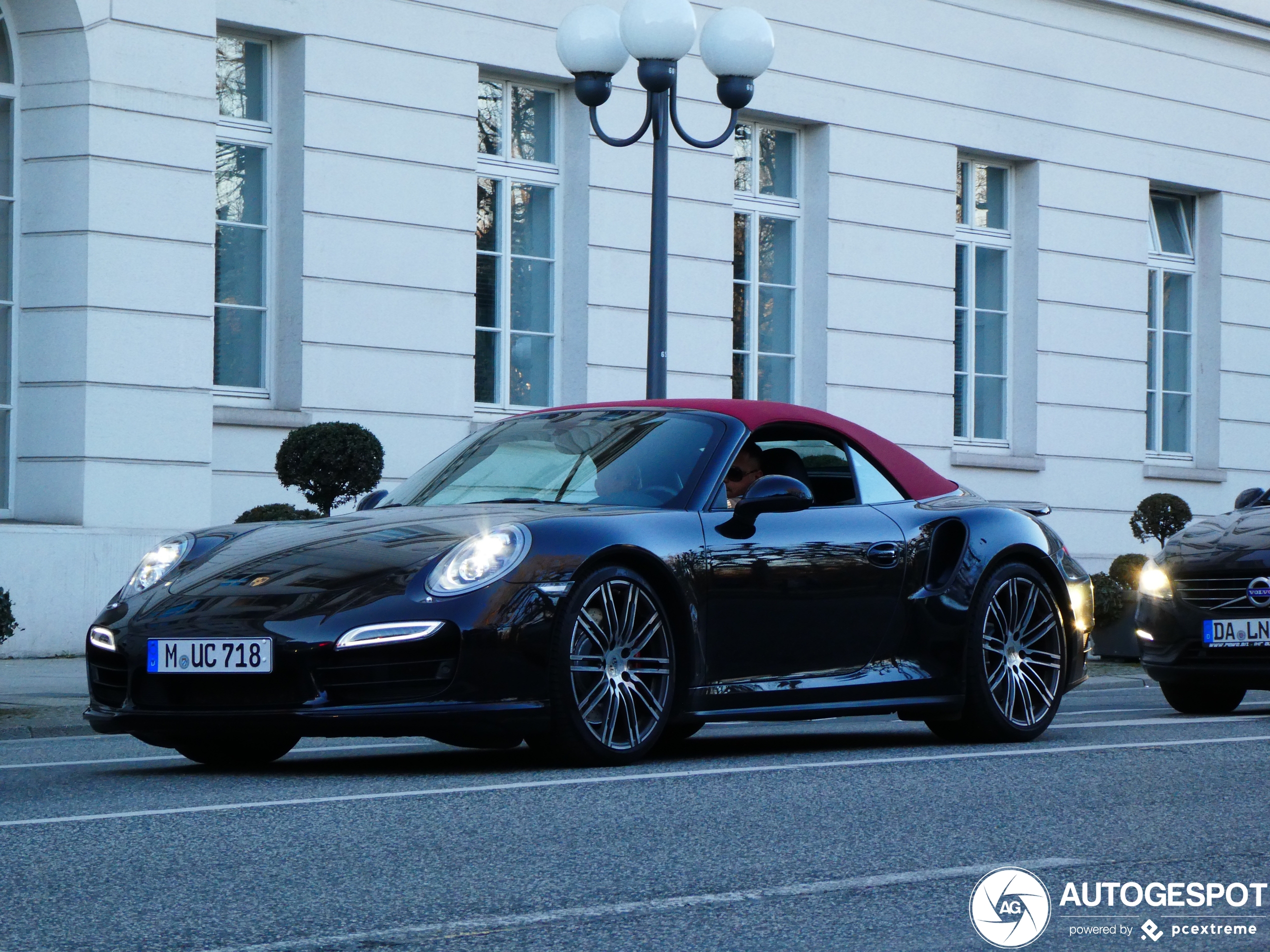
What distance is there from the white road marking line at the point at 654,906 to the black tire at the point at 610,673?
6.96 feet

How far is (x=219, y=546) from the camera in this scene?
296 inches

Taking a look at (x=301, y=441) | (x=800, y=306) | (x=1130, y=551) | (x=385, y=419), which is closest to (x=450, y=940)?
(x=301, y=441)

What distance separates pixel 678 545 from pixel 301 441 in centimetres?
732

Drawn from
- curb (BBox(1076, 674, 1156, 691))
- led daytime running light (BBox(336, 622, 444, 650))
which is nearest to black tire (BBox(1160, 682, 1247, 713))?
curb (BBox(1076, 674, 1156, 691))

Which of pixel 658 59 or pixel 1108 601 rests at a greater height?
pixel 658 59

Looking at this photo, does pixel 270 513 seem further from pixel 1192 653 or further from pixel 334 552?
pixel 334 552

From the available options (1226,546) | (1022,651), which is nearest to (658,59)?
(1226,546)

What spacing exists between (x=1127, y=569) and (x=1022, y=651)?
37.8ft

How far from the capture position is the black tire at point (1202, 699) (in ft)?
36.1

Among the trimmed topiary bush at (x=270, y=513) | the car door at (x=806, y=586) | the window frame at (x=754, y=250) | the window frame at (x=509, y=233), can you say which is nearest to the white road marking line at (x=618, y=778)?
the car door at (x=806, y=586)

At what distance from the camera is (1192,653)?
1055 centimetres

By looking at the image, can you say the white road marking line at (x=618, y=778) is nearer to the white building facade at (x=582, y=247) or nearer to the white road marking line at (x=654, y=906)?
the white road marking line at (x=654, y=906)

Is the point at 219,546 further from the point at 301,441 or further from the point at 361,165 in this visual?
the point at 361,165

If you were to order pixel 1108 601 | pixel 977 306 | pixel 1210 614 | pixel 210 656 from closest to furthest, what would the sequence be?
pixel 210 656, pixel 1210 614, pixel 1108 601, pixel 977 306
